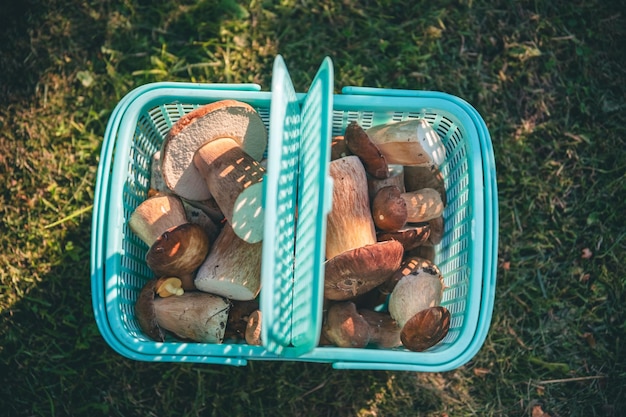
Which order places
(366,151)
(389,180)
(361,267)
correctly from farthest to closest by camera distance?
(389,180) → (366,151) → (361,267)

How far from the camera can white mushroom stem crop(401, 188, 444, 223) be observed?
85.7 inches

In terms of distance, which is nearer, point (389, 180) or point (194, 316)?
point (194, 316)

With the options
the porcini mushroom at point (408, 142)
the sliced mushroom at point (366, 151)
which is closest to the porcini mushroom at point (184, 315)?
the sliced mushroom at point (366, 151)

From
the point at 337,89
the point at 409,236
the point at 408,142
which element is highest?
the point at 408,142

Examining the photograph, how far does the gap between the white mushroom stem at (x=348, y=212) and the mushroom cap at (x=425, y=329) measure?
318 millimetres

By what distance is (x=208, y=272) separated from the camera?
2059 mm

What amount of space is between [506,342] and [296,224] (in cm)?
135

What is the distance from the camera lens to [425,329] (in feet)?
6.36

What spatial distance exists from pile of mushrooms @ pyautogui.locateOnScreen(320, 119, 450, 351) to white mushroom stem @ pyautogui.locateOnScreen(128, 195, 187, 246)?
2.01 ft

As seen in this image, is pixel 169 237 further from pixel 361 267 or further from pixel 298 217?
pixel 361 267

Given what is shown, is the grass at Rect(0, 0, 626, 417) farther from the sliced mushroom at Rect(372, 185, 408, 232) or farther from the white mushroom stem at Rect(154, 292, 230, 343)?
the sliced mushroom at Rect(372, 185, 408, 232)

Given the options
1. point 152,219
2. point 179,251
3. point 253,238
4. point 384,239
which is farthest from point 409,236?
point 152,219

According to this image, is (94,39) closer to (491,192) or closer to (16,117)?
(16,117)

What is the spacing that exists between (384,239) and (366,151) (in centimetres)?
34
